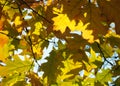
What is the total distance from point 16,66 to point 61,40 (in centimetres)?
45

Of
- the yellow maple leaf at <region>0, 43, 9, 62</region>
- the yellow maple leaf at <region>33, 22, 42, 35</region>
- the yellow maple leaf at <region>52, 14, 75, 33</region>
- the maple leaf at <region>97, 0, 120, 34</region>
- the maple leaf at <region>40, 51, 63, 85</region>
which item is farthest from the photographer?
the yellow maple leaf at <region>33, 22, 42, 35</region>

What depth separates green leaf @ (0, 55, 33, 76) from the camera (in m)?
2.37

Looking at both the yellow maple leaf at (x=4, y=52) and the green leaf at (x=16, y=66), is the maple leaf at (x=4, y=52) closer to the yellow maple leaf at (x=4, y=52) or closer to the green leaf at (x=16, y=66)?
the yellow maple leaf at (x=4, y=52)

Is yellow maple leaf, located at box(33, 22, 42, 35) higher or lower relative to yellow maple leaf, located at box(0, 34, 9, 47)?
higher

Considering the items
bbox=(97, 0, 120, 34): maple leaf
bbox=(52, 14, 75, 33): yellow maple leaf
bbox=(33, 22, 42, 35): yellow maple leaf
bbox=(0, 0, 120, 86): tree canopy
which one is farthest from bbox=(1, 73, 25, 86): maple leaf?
bbox=(97, 0, 120, 34): maple leaf

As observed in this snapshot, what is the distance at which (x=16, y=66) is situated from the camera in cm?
246

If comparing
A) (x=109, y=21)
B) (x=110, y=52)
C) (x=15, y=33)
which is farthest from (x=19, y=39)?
(x=109, y=21)

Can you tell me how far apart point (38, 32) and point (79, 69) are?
0.66 m

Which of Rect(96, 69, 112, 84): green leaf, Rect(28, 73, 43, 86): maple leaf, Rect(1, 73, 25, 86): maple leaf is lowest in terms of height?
Rect(96, 69, 112, 84): green leaf

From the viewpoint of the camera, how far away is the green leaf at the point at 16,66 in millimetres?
2365

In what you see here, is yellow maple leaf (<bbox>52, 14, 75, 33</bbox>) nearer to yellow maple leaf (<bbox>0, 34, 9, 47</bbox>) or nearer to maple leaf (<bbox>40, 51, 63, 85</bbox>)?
maple leaf (<bbox>40, 51, 63, 85</bbox>)

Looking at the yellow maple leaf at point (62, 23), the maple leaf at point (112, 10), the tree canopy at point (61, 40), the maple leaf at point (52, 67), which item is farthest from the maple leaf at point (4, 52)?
the maple leaf at point (112, 10)

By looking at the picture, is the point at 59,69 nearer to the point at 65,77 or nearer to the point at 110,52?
the point at 65,77

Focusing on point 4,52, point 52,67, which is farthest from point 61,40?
point 4,52
